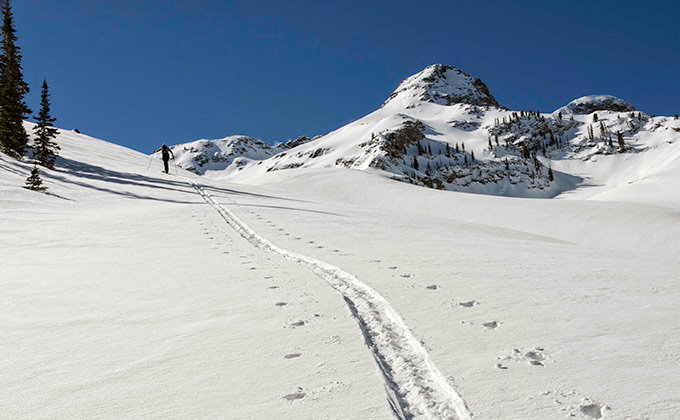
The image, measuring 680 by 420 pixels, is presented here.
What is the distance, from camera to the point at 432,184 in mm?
184875

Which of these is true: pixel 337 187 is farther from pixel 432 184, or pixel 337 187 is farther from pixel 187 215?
pixel 432 184

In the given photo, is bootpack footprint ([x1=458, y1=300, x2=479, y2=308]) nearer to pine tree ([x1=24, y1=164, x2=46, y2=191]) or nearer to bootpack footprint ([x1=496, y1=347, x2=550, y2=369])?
bootpack footprint ([x1=496, y1=347, x2=550, y2=369])

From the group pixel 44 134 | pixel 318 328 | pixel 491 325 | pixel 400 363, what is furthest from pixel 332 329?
pixel 44 134

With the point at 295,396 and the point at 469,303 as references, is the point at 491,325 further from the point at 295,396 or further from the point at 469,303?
the point at 295,396

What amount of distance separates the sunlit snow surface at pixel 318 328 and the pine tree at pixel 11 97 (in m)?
30.3

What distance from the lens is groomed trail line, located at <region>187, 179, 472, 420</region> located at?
10.6 ft

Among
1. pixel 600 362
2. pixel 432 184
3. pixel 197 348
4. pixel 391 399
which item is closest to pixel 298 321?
pixel 197 348

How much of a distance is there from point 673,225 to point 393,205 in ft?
65.9

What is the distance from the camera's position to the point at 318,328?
4.96 meters

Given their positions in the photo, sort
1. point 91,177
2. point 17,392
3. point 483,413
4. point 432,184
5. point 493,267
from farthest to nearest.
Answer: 1. point 432,184
2. point 91,177
3. point 493,267
4. point 17,392
5. point 483,413

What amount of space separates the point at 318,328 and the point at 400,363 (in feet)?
4.25

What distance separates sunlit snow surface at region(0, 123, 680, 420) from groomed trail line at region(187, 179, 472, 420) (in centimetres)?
3

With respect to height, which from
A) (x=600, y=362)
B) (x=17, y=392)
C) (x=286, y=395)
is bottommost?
(x=17, y=392)

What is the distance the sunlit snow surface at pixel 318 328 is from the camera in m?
3.34
